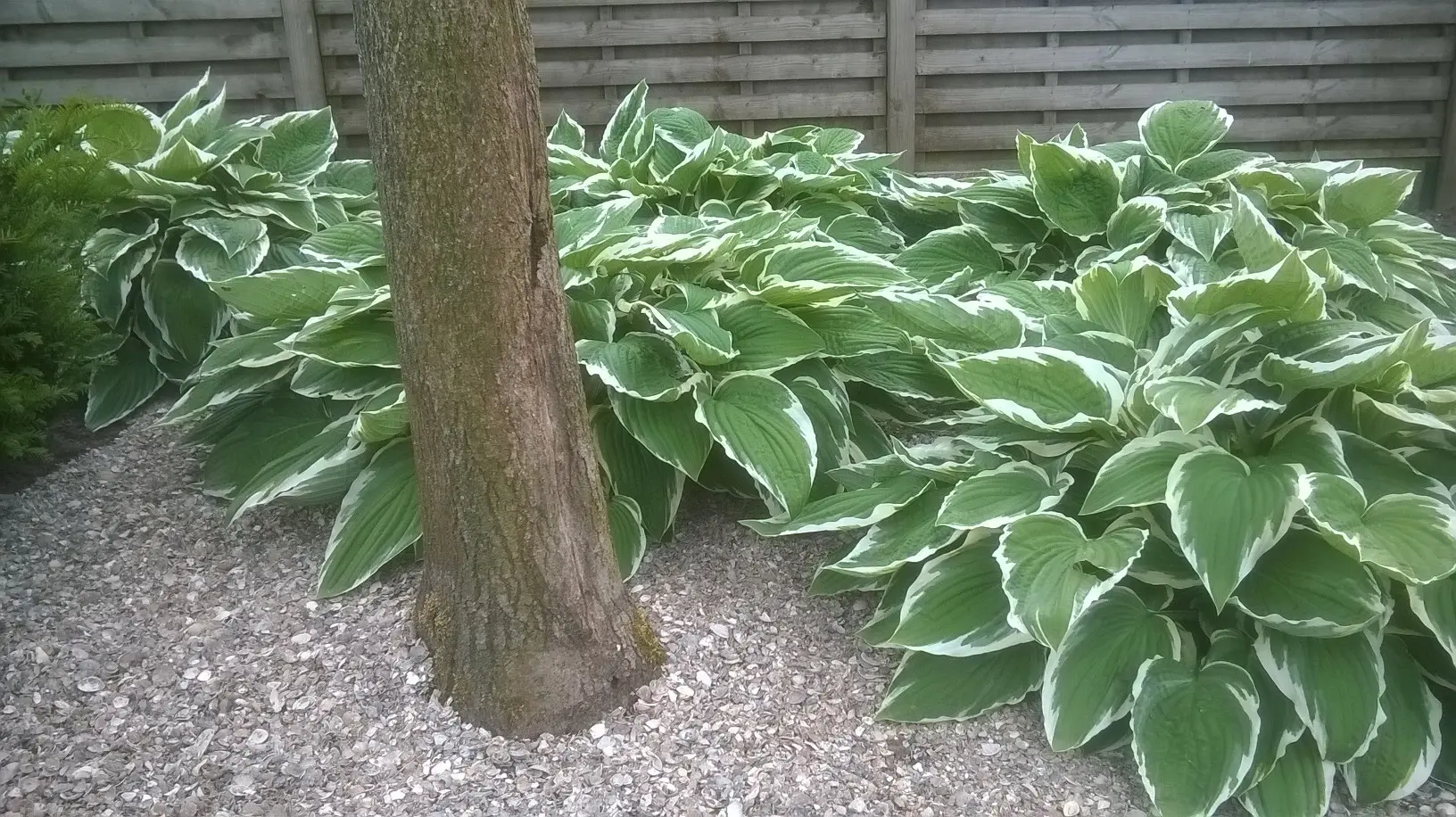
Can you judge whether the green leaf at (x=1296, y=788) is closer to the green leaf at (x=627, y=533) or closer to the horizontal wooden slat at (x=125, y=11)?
the green leaf at (x=627, y=533)

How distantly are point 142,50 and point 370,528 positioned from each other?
3737 millimetres

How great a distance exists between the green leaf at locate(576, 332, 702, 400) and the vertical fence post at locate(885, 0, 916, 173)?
3.06m

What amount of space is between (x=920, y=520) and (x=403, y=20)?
4.03 feet

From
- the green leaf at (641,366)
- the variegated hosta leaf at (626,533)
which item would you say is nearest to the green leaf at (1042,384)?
the green leaf at (641,366)

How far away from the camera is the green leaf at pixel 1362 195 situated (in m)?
3.01

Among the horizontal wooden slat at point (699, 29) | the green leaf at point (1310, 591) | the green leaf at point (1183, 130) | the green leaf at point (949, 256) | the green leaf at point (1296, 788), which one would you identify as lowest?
the green leaf at point (1296, 788)

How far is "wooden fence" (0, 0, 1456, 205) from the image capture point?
473cm

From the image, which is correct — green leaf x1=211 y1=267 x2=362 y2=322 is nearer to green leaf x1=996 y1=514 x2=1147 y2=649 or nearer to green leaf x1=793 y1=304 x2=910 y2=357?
green leaf x1=793 y1=304 x2=910 y2=357

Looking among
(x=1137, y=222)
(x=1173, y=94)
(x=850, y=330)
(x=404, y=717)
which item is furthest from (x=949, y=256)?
(x=1173, y=94)

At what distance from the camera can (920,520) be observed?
198cm

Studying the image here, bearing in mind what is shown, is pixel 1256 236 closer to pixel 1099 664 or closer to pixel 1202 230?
pixel 1202 230

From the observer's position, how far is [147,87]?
4.76 meters

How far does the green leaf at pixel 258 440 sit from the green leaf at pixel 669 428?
85 centimetres

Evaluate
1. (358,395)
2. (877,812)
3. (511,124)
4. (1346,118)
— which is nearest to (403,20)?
(511,124)
